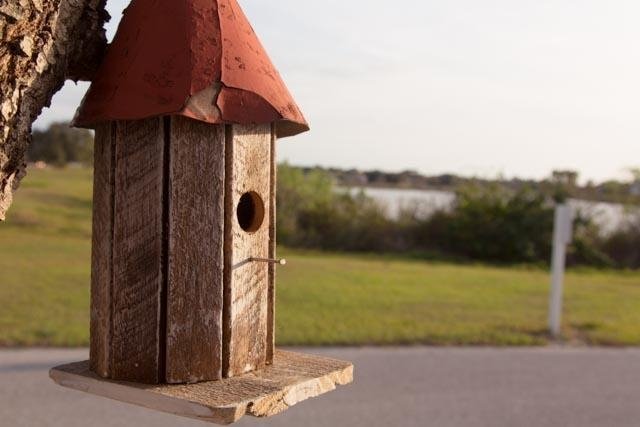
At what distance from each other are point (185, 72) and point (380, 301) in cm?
898

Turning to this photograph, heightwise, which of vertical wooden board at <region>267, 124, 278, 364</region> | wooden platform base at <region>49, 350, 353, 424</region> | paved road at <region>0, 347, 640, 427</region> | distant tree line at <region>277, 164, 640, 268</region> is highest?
vertical wooden board at <region>267, 124, 278, 364</region>

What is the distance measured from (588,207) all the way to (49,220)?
13444 millimetres

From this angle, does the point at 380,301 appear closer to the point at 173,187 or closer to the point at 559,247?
the point at 559,247

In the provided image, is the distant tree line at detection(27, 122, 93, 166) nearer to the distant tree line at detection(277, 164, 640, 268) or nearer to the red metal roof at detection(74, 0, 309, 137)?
the distant tree line at detection(277, 164, 640, 268)

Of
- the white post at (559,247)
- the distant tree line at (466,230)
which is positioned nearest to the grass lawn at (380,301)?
the white post at (559,247)

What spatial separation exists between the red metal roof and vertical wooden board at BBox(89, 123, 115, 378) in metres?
0.09

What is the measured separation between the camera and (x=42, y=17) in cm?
199

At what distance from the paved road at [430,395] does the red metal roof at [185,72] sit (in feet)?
13.9

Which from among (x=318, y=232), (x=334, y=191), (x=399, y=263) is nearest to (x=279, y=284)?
(x=399, y=263)

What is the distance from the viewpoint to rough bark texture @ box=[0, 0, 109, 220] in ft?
6.37

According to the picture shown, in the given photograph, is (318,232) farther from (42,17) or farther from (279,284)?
(42,17)

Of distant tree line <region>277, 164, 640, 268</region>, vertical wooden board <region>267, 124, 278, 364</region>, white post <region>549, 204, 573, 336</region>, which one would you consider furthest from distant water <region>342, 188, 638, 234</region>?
vertical wooden board <region>267, 124, 278, 364</region>

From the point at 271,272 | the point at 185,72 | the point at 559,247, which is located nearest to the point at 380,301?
the point at 559,247

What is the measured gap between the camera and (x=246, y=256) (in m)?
2.29
